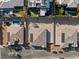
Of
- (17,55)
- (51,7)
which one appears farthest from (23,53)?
(51,7)

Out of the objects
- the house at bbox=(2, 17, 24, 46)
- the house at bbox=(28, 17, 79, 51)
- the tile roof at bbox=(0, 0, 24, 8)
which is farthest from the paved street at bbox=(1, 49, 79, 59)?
the tile roof at bbox=(0, 0, 24, 8)

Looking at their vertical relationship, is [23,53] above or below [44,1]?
below

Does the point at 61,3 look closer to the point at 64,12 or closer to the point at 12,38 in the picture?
the point at 64,12

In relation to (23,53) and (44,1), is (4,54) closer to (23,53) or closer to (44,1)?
(23,53)

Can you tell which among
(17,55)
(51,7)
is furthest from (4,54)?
(51,7)

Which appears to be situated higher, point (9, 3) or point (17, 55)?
point (9, 3)
